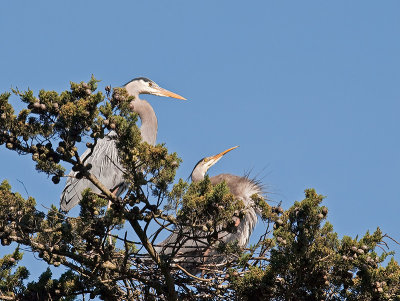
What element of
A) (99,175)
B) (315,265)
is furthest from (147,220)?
(99,175)

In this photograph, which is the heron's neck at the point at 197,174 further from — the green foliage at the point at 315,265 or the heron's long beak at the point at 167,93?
the green foliage at the point at 315,265

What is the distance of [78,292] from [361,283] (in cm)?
225

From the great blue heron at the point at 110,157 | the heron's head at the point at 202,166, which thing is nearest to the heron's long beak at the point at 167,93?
the great blue heron at the point at 110,157

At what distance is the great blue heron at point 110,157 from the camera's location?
799 centimetres

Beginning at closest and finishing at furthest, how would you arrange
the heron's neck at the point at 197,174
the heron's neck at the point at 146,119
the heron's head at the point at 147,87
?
the heron's neck at the point at 197,174, the heron's neck at the point at 146,119, the heron's head at the point at 147,87

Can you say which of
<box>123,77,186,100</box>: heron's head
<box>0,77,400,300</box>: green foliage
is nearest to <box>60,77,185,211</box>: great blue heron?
<box>123,77,186,100</box>: heron's head

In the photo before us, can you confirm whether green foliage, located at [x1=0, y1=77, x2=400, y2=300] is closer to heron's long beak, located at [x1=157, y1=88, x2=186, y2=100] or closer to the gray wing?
the gray wing

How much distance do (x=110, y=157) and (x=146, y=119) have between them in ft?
2.33

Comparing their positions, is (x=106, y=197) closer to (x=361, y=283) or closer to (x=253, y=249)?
(x=253, y=249)

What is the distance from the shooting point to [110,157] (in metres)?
8.67

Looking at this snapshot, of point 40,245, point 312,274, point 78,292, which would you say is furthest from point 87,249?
point 312,274

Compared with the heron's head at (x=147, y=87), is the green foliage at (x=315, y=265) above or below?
below

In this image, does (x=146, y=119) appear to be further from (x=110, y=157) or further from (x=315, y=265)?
(x=315, y=265)

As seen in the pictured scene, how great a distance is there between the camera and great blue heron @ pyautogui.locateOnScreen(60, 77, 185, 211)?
799 centimetres
